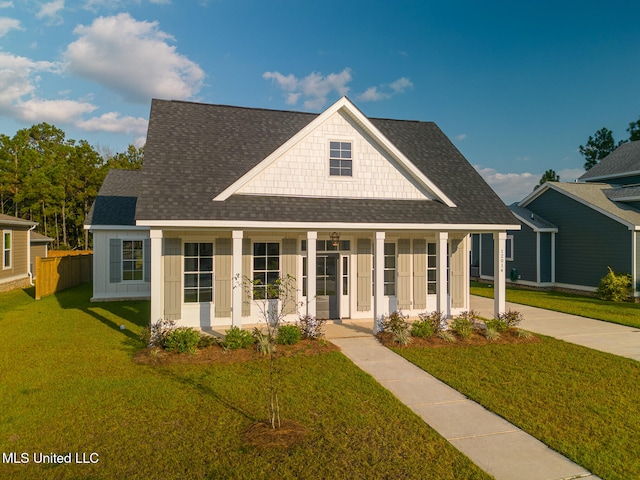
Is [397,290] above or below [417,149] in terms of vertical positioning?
below

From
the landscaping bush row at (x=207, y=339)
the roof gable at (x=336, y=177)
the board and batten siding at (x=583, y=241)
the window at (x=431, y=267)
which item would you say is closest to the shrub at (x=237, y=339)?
the landscaping bush row at (x=207, y=339)

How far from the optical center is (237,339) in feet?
29.4

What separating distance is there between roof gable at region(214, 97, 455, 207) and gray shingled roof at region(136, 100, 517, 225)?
0.31 metres

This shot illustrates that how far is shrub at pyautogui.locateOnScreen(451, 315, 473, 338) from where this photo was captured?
10203mm

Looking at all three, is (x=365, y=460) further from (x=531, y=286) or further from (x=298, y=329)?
(x=531, y=286)

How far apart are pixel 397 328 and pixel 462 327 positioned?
178 cm

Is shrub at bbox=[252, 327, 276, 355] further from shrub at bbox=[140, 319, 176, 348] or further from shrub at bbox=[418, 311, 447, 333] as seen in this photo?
shrub at bbox=[418, 311, 447, 333]

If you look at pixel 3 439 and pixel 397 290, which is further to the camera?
pixel 397 290

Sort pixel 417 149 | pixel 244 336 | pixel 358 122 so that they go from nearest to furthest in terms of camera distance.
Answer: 1. pixel 244 336
2. pixel 358 122
3. pixel 417 149

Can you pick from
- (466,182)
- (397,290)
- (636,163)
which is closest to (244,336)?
(397,290)

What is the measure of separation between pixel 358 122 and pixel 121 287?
1184 cm

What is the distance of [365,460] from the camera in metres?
4.61

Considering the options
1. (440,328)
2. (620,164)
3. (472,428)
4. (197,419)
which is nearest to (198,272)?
(197,419)

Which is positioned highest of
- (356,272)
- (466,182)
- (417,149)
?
(417,149)
